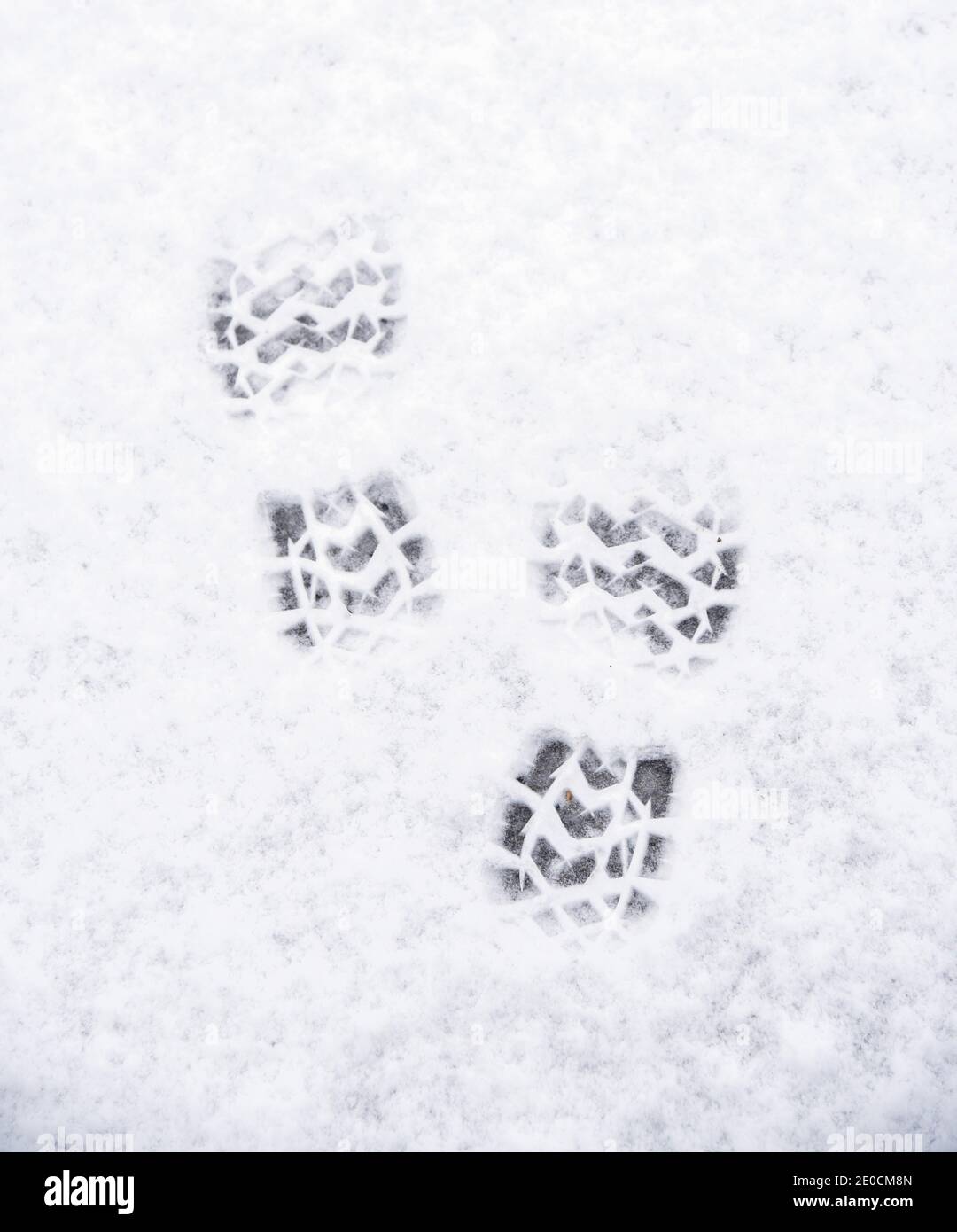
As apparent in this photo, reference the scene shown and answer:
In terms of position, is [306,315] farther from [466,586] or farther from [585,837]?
[585,837]

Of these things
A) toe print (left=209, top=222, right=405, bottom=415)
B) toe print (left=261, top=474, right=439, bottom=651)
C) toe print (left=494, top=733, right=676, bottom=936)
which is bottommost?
toe print (left=494, top=733, right=676, bottom=936)

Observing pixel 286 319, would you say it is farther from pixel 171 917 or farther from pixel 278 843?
pixel 171 917

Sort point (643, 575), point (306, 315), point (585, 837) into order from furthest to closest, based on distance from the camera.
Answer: point (306, 315)
point (643, 575)
point (585, 837)

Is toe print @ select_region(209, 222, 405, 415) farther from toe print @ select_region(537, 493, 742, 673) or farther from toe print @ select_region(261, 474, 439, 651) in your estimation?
toe print @ select_region(537, 493, 742, 673)

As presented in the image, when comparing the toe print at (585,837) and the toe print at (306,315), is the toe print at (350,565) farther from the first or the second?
the toe print at (585,837)

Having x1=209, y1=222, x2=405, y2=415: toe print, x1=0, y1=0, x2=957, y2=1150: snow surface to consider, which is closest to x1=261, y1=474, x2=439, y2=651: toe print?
x1=0, y1=0, x2=957, y2=1150: snow surface

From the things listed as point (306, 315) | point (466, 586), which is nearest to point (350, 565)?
point (466, 586)

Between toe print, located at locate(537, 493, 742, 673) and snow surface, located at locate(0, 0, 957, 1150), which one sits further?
toe print, located at locate(537, 493, 742, 673)

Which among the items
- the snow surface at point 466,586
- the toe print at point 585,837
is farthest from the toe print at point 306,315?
the toe print at point 585,837

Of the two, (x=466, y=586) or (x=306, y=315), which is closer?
(x=466, y=586)
